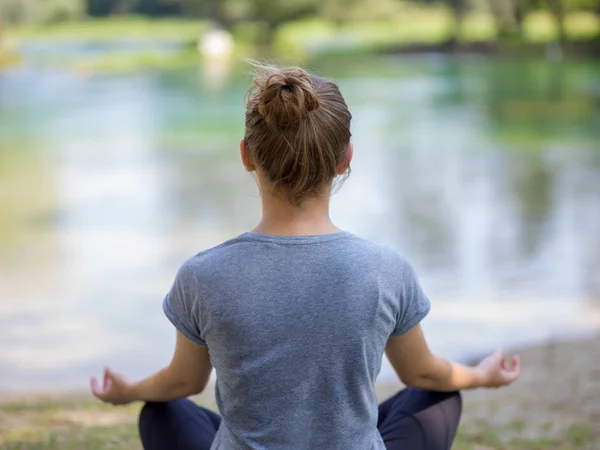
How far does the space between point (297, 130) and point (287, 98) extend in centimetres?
4

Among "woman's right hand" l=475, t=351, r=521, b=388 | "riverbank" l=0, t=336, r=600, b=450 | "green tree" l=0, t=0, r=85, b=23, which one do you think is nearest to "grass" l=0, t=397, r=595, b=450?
"riverbank" l=0, t=336, r=600, b=450

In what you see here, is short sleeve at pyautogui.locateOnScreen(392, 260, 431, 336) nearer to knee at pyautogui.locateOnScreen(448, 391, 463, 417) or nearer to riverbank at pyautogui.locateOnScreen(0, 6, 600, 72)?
knee at pyautogui.locateOnScreen(448, 391, 463, 417)

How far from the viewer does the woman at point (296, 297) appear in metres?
1.10

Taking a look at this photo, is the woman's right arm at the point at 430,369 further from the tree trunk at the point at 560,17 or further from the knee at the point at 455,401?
the tree trunk at the point at 560,17

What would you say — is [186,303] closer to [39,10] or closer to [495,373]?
[495,373]

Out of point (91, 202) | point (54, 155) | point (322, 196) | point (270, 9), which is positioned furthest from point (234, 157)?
point (270, 9)

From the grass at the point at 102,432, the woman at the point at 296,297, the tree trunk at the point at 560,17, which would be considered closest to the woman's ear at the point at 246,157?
the woman at the point at 296,297

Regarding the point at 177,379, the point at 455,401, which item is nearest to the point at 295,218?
the point at 177,379

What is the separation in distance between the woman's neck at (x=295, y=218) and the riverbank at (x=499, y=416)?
963 mm

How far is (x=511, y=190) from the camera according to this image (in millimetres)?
7027

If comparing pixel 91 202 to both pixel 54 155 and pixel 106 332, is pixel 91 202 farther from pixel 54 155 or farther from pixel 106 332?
pixel 106 332

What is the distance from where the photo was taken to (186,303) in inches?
46.0

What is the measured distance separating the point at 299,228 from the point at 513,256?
3932mm

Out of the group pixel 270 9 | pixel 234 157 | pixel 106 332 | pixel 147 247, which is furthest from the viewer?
pixel 270 9
